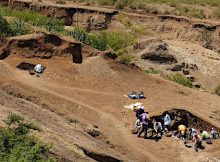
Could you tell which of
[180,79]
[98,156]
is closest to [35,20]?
[180,79]

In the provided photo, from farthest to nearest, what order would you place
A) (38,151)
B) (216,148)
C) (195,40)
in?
(195,40) → (216,148) → (38,151)

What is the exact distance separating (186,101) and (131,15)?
16.3m

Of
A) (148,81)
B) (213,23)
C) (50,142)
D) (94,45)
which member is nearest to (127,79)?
(148,81)

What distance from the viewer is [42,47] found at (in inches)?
874

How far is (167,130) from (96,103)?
117 inches

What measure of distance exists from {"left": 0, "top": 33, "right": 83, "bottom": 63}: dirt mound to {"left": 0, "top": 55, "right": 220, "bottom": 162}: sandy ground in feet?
1.12

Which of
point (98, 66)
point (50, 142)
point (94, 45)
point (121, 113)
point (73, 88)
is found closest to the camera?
point (50, 142)

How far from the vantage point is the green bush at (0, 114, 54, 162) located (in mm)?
10000

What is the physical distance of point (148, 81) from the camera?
2305cm

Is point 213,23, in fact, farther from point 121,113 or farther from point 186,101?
point 121,113

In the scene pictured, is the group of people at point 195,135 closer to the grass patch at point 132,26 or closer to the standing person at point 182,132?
the standing person at point 182,132

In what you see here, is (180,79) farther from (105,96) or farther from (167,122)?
(167,122)

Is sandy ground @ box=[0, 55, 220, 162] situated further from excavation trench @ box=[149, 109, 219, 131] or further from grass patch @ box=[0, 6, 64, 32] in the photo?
grass patch @ box=[0, 6, 64, 32]

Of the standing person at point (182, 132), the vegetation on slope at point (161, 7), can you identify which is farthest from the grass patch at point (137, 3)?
the standing person at point (182, 132)
